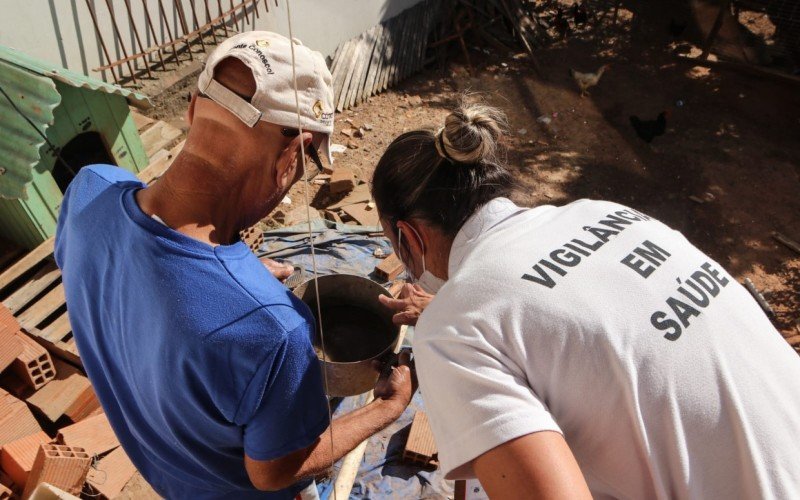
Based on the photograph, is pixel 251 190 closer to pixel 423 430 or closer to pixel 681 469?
pixel 681 469

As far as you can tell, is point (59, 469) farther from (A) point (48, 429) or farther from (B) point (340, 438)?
(B) point (340, 438)

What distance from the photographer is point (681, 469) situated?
1358 mm

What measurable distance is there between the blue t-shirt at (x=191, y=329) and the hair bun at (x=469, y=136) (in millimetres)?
672

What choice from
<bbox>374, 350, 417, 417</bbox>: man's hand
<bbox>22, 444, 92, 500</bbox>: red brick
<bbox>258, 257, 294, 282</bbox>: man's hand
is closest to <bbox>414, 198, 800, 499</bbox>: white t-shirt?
<bbox>374, 350, 417, 417</bbox>: man's hand

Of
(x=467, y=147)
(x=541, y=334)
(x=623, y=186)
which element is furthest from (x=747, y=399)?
(x=623, y=186)

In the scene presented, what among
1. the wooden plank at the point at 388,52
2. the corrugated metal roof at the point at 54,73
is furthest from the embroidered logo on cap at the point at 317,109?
the wooden plank at the point at 388,52

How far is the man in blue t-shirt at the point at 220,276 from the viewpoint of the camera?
1396 millimetres

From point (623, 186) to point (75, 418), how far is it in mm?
6188

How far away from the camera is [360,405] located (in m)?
3.95

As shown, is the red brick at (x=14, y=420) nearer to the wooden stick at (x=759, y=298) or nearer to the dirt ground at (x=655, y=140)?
the dirt ground at (x=655, y=140)

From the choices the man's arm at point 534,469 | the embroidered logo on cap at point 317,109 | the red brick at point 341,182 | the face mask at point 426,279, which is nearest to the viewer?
the man's arm at point 534,469

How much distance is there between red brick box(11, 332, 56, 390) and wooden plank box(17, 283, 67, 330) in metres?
0.14

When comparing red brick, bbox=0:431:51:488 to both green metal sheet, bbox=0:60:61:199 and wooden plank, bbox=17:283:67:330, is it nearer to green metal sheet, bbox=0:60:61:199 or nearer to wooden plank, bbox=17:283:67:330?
wooden plank, bbox=17:283:67:330

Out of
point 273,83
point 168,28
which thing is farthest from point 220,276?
point 168,28
